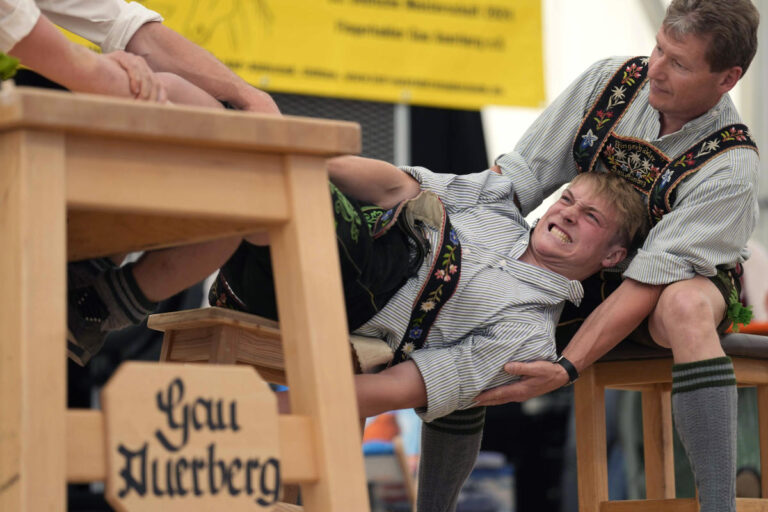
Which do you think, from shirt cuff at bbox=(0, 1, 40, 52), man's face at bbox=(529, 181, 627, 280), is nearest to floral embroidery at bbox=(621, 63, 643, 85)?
man's face at bbox=(529, 181, 627, 280)

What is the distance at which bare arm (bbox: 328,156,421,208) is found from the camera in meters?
1.56

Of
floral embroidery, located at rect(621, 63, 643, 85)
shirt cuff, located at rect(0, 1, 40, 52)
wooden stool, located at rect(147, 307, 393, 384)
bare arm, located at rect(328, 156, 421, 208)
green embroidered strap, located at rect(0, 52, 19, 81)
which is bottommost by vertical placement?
wooden stool, located at rect(147, 307, 393, 384)

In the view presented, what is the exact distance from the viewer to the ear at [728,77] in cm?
171

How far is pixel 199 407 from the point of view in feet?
2.96

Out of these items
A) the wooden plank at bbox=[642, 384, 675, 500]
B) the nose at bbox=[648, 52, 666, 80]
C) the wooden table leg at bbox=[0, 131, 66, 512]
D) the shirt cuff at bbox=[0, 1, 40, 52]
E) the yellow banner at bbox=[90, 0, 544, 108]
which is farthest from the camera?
the yellow banner at bbox=[90, 0, 544, 108]

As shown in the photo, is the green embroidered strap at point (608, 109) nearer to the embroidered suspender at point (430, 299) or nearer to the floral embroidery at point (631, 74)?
the floral embroidery at point (631, 74)

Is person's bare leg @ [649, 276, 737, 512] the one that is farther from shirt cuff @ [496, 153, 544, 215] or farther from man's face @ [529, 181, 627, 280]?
shirt cuff @ [496, 153, 544, 215]

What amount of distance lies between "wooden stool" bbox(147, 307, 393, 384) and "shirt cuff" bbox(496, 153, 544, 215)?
44cm

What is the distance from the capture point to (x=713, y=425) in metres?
1.58

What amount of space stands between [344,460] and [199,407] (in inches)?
5.6

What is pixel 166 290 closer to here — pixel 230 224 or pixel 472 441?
pixel 230 224

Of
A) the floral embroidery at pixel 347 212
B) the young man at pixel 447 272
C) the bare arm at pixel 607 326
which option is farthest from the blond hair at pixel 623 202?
the floral embroidery at pixel 347 212

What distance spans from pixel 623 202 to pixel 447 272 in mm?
Answer: 355

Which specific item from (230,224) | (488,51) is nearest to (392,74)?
(488,51)
